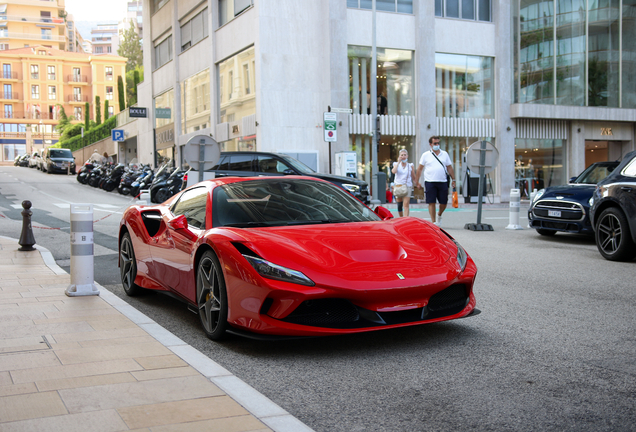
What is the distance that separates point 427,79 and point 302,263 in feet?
88.1

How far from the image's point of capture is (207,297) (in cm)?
498

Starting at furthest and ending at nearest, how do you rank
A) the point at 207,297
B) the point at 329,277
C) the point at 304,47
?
1. the point at 304,47
2. the point at 207,297
3. the point at 329,277

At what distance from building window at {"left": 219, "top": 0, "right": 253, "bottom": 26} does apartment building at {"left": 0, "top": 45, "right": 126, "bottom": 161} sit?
7621cm

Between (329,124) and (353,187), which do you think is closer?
(353,187)

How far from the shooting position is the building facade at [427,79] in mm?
28328

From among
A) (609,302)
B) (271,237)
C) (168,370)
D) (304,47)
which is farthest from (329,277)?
(304,47)

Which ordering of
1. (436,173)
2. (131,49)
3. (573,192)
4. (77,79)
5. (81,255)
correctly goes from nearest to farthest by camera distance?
(81,255) < (573,192) < (436,173) < (131,49) < (77,79)

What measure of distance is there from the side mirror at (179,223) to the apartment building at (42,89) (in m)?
103

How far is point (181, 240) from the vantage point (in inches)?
219

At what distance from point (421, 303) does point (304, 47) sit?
25.3 meters

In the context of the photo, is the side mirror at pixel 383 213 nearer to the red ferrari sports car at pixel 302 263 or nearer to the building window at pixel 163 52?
the red ferrari sports car at pixel 302 263

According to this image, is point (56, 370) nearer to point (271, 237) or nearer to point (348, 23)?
point (271, 237)

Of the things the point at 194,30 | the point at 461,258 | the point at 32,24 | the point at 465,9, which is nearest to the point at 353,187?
the point at 461,258

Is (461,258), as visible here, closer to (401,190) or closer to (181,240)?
(181,240)
